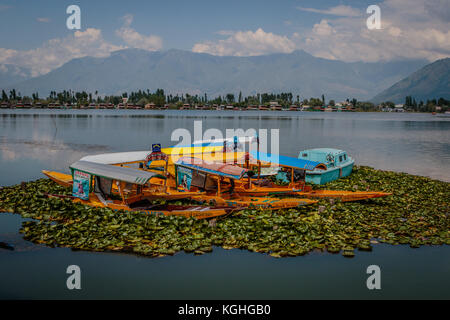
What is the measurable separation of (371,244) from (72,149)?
3414 centimetres

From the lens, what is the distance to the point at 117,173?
1357 centimetres

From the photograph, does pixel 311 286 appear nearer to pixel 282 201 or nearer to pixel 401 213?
pixel 282 201

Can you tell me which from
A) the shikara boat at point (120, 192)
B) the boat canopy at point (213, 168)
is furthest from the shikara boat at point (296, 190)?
the shikara boat at point (120, 192)

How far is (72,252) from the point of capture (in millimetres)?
11336

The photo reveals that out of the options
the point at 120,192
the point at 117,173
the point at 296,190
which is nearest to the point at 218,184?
the point at 296,190

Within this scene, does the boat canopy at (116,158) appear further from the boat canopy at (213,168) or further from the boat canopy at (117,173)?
the boat canopy at (213,168)

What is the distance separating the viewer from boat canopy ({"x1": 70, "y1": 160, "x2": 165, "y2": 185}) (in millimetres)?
12930

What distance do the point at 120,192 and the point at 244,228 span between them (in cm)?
507

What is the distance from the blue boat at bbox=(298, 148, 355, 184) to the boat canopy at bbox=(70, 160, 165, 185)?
31.4 ft

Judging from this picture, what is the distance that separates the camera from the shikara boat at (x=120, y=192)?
1316 centimetres

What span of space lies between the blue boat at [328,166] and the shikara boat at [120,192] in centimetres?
741

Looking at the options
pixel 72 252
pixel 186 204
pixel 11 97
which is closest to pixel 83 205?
pixel 72 252
